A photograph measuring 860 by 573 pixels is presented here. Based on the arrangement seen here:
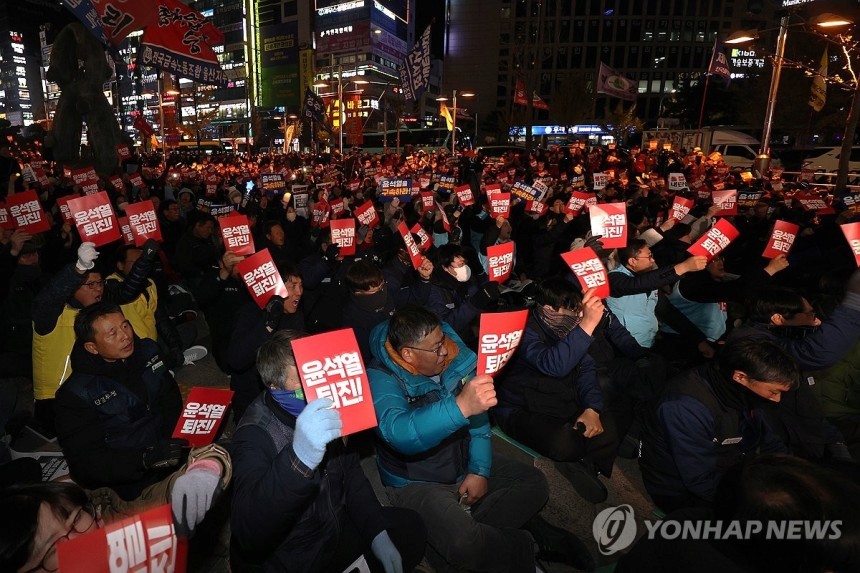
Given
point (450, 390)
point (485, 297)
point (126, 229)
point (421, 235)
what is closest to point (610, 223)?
point (485, 297)

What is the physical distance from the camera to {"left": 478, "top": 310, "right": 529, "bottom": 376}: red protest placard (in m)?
2.80

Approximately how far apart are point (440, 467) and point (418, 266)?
113 inches

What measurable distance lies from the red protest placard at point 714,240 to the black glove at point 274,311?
4129mm

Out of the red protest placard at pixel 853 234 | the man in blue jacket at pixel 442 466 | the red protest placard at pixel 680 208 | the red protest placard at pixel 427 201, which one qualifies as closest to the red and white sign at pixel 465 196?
the red protest placard at pixel 427 201

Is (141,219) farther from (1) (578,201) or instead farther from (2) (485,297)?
(1) (578,201)

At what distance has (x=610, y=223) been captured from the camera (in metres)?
5.60

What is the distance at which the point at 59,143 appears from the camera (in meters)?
17.3

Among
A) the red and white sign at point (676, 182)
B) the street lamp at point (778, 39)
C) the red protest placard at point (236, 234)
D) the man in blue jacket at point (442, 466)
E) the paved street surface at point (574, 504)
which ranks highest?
the street lamp at point (778, 39)

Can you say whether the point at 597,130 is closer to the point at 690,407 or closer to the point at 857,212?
the point at 857,212

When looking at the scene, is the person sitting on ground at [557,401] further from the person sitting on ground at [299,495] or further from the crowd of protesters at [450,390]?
the person sitting on ground at [299,495]

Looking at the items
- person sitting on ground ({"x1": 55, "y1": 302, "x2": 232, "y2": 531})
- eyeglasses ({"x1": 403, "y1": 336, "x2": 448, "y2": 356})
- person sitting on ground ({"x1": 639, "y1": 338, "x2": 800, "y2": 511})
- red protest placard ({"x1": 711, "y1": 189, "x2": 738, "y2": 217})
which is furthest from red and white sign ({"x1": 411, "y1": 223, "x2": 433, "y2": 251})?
red protest placard ({"x1": 711, "y1": 189, "x2": 738, "y2": 217})

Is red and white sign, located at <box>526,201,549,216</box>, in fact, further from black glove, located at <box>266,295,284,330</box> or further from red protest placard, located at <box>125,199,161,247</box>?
black glove, located at <box>266,295,284,330</box>

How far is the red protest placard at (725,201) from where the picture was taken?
9.51 metres

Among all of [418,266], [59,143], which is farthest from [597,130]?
[418,266]
